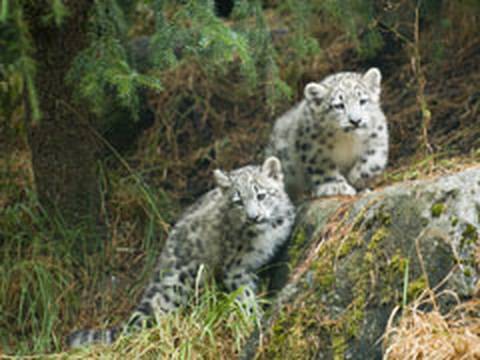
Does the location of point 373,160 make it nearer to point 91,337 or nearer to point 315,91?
point 315,91

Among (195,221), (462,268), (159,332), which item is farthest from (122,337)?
(462,268)

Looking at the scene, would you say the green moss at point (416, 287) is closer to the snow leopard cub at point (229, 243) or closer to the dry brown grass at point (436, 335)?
the dry brown grass at point (436, 335)

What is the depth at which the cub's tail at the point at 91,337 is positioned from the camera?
6750 mm

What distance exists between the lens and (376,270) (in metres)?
4.85

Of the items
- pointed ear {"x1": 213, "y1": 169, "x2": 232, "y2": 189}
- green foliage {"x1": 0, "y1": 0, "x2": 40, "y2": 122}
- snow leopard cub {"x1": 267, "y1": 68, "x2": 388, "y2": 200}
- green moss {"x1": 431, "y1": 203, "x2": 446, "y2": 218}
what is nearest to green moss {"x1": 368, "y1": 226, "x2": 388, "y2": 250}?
green moss {"x1": 431, "y1": 203, "x2": 446, "y2": 218}

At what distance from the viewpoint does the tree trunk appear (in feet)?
25.4

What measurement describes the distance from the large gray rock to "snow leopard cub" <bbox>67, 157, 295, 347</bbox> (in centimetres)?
165

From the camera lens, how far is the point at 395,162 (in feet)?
27.2

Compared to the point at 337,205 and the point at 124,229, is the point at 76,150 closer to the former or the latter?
Result: the point at 124,229

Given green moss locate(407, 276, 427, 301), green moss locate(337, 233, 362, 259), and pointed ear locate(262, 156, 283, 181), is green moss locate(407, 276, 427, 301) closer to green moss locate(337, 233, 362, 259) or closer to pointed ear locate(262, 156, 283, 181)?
green moss locate(337, 233, 362, 259)

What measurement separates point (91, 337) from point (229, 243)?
1499 millimetres

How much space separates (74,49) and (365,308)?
435cm

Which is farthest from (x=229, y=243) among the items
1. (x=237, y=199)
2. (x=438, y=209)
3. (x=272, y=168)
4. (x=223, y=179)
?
(x=438, y=209)

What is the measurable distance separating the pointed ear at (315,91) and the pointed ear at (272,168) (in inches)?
29.8
